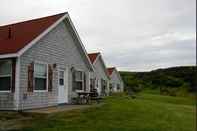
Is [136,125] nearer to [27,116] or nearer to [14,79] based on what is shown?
[27,116]

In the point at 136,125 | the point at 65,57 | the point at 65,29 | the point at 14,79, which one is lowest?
the point at 136,125

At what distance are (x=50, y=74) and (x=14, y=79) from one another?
113 inches

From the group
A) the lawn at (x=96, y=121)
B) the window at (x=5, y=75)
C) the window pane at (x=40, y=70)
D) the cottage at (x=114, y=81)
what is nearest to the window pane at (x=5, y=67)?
the window at (x=5, y=75)

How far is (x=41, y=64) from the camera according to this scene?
17312 mm

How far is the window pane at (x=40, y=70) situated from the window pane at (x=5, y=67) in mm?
1533

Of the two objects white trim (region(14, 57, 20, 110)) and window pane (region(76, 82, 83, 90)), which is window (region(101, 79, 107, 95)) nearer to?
window pane (region(76, 82, 83, 90))

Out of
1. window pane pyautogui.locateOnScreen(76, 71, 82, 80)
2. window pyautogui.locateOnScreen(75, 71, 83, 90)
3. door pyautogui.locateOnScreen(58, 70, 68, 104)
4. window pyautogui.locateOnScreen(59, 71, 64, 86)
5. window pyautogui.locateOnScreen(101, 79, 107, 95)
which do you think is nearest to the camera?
door pyautogui.locateOnScreen(58, 70, 68, 104)

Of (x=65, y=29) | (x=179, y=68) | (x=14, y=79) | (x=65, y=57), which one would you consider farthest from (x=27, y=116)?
(x=179, y=68)

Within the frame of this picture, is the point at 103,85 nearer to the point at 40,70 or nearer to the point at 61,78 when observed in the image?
the point at 61,78

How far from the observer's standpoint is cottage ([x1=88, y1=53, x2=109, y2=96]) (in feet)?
124

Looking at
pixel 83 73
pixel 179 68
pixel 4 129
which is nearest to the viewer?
pixel 4 129

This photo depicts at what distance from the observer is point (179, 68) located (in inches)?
2591

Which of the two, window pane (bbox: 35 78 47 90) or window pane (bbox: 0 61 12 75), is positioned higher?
window pane (bbox: 0 61 12 75)

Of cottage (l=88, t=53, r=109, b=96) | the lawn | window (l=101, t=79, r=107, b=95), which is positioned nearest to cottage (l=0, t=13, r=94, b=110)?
the lawn
